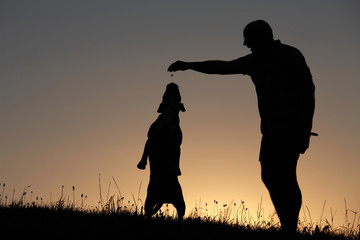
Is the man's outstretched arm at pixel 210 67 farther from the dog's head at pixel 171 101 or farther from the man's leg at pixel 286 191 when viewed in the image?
the dog's head at pixel 171 101

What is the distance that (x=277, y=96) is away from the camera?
18.6 ft

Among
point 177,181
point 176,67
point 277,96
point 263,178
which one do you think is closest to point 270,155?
point 263,178

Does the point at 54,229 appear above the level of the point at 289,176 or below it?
below

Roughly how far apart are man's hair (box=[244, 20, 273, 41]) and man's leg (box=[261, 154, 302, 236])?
146cm

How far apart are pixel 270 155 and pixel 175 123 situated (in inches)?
173

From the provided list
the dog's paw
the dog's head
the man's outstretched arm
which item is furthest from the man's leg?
the dog's head

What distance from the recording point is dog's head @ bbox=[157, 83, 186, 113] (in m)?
9.95

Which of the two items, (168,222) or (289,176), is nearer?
(289,176)

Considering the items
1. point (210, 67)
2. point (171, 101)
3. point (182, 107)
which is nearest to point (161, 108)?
point (171, 101)

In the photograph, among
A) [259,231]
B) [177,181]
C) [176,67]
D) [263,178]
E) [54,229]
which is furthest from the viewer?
[177,181]

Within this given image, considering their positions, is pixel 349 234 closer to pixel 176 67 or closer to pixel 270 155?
pixel 270 155

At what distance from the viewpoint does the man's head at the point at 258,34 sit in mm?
5867

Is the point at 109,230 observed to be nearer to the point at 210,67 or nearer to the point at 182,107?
the point at 210,67

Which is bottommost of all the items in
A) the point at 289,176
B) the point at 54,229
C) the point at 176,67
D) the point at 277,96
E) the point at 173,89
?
the point at 54,229
